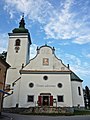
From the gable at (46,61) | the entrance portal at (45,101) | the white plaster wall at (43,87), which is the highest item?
the gable at (46,61)

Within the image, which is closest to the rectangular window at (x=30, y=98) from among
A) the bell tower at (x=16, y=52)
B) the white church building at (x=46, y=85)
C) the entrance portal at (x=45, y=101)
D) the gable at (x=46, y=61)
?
the white church building at (x=46, y=85)

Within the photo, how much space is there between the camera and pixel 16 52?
35.6m

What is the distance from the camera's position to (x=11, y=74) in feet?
112

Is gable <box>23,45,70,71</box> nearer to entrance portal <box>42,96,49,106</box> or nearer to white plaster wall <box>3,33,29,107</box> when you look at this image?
entrance portal <box>42,96,49,106</box>

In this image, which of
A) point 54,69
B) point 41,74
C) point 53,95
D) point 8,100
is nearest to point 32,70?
point 41,74

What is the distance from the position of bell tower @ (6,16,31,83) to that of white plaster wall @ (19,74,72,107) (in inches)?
252

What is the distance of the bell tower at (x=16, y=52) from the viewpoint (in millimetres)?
34375

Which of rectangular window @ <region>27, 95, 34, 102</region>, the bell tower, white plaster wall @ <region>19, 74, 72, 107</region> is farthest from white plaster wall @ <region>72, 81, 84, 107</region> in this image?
the bell tower

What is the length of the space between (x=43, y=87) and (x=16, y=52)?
38.0ft

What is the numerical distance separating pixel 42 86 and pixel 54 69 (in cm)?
373

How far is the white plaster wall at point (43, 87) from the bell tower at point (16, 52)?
639cm

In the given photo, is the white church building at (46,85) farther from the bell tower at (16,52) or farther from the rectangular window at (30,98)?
the bell tower at (16,52)

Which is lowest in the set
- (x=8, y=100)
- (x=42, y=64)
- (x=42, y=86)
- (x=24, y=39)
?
(x=8, y=100)

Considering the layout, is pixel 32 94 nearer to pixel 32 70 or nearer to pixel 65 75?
pixel 32 70
